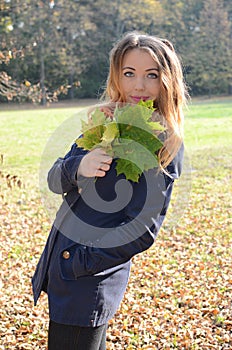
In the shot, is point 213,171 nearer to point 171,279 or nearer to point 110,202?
point 171,279

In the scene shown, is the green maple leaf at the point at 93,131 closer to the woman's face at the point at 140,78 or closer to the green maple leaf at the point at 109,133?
the green maple leaf at the point at 109,133

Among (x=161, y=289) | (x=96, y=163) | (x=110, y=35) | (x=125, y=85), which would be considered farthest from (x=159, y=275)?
(x=110, y=35)

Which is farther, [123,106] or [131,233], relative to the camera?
[123,106]

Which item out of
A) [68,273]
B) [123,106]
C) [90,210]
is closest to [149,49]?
[123,106]

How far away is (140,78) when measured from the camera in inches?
77.0

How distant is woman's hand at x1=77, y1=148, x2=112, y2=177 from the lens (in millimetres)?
1760

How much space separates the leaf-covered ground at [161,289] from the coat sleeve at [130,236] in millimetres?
2060

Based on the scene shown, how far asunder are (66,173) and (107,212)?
221 millimetres

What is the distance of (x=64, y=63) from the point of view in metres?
33.9

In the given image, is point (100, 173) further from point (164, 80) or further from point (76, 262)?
point (164, 80)

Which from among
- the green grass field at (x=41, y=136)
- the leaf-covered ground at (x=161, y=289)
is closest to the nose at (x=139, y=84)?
the leaf-covered ground at (x=161, y=289)

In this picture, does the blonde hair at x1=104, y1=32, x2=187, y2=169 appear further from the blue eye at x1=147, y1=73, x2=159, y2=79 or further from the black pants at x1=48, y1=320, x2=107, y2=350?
the black pants at x1=48, y1=320, x2=107, y2=350

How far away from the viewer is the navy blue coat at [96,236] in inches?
69.5

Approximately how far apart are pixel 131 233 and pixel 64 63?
3318 cm
